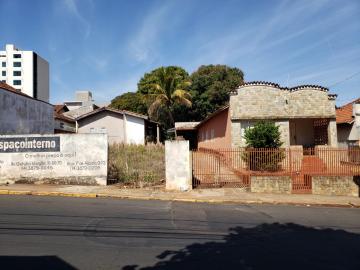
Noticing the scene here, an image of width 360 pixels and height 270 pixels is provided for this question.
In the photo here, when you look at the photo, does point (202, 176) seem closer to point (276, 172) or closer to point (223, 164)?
point (223, 164)

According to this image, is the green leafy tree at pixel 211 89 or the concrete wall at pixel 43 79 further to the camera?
the concrete wall at pixel 43 79

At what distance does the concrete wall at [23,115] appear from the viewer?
71.5ft

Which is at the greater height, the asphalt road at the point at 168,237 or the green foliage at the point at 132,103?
the green foliage at the point at 132,103

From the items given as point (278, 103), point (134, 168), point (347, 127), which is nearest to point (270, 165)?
point (134, 168)

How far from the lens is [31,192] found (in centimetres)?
1399

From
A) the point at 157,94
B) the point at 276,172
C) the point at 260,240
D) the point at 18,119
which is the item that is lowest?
the point at 260,240

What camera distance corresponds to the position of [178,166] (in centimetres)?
1570

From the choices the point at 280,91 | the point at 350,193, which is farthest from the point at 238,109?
the point at 350,193

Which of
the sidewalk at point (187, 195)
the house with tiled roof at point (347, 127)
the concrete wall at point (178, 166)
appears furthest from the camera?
the house with tiled roof at point (347, 127)

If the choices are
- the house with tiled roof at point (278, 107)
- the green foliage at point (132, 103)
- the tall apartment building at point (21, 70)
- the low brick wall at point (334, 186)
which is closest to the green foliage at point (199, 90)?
the green foliage at point (132, 103)

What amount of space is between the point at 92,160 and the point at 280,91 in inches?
472

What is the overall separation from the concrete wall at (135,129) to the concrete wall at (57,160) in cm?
1627

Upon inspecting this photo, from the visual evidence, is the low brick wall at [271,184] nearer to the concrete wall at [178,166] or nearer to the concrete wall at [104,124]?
the concrete wall at [178,166]

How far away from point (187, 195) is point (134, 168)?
3302 mm
